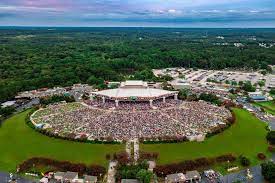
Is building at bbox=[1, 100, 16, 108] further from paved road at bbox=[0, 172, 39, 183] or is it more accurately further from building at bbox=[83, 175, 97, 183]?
building at bbox=[83, 175, 97, 183]

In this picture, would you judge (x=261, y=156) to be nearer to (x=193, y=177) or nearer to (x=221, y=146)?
(x=221, y=146)

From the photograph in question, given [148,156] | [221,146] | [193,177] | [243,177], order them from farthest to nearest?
[221,146]
[148,156]
[243,177]
[193,177]

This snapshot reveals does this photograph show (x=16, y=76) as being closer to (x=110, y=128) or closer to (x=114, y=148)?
(x=110, y=128)

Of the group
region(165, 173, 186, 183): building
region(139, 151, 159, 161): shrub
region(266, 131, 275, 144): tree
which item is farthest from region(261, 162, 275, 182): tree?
region(139, 151, 159, 161): shrub

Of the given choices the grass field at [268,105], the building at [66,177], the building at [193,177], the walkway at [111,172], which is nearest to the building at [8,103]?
the building at [66,177]

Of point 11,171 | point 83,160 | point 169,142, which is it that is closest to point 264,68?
point 169,142

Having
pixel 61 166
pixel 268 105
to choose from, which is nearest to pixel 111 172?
pixel 61 166

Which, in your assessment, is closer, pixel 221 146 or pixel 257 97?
pixel 221 146

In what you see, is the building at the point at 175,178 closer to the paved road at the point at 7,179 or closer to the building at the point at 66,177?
the building at the point at 66,177
